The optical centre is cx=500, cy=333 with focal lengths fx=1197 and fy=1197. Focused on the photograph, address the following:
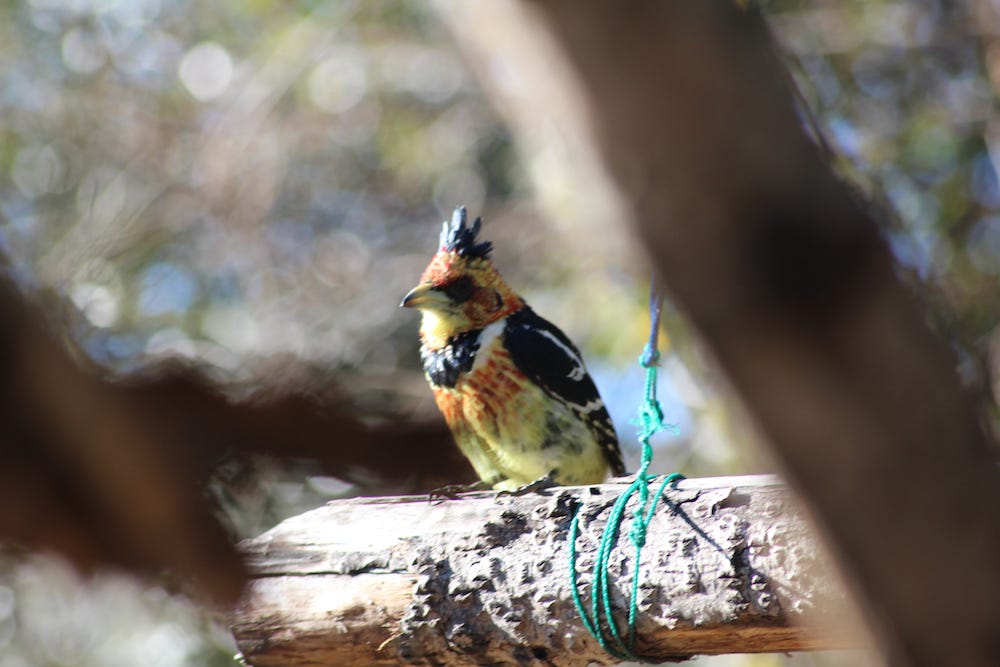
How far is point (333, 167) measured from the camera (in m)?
7.12

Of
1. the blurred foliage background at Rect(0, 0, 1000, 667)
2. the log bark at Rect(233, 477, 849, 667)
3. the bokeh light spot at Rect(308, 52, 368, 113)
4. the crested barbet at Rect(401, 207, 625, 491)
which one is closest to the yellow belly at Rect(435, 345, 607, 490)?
the crested barbet at Rect(401, 207, 625, 491)

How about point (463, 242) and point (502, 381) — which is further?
point (463, 242)

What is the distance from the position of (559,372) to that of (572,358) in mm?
135

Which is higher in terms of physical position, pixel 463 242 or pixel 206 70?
pixel 206 70

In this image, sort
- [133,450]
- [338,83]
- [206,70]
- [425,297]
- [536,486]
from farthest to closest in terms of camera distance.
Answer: [338,83], [206,70], [425,297], [536,486], [133,450]

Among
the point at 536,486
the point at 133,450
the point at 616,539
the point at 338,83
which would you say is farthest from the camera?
the point at 338,83

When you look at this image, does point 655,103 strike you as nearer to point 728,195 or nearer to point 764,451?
point 728,195

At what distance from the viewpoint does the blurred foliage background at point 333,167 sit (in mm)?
5566

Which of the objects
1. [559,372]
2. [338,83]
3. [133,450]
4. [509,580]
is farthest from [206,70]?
[133,450]

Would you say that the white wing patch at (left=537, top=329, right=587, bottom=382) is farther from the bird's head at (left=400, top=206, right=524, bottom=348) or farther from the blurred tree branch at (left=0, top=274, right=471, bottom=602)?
the blurred tree branch at (left=0, top=274, right=471, bottom=602)

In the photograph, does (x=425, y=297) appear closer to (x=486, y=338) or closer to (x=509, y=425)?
(x=486, y=338)

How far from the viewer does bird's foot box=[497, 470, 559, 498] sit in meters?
2.43

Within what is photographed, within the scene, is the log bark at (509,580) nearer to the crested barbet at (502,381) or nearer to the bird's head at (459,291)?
the crested barbet at (502,381)

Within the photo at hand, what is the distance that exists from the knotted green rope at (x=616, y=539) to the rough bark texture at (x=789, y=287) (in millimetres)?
1304
